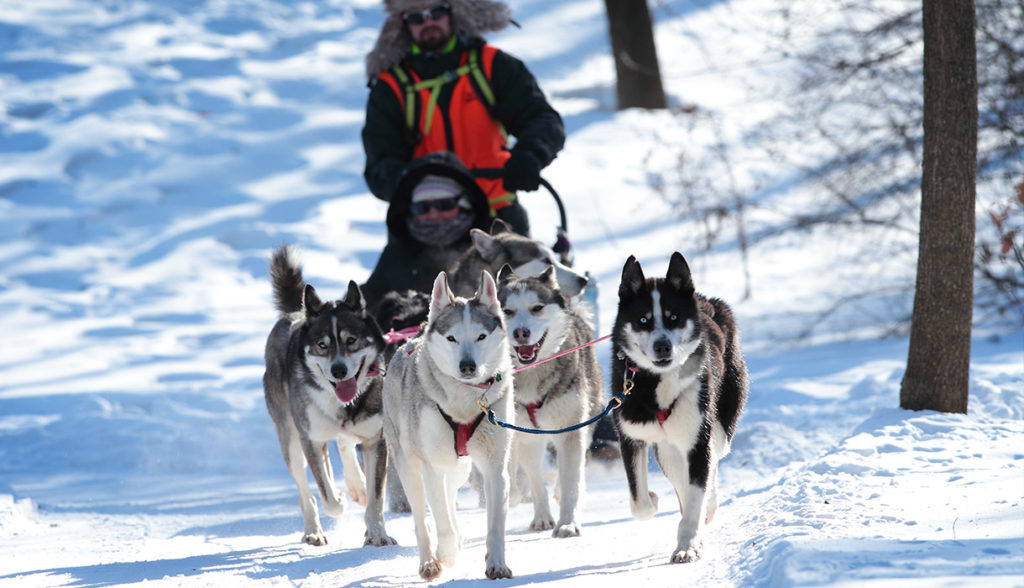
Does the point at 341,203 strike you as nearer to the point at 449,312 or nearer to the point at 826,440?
the point at 826,440

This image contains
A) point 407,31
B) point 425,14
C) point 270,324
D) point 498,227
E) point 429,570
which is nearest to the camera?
point 429,570

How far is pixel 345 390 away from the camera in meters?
→ 5.24

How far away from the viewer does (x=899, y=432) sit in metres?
5.68

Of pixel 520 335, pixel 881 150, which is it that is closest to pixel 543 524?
pixel 520 335

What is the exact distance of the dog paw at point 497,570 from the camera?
14.0ft

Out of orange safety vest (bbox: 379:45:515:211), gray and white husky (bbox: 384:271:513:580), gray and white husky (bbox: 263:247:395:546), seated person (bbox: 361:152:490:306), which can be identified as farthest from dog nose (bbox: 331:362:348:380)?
orange safety vest (bbox: 379:45:515:211)

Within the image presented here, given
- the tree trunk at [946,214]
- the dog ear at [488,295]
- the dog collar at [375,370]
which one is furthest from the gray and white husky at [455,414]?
the tree trunk at [946,214]

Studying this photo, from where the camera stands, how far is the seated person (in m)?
6.54

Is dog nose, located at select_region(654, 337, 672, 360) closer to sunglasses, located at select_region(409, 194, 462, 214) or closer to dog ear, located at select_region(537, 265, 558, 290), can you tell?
dog ear, located at select_region(537, 265, 558, 290)

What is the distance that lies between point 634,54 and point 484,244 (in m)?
10.6

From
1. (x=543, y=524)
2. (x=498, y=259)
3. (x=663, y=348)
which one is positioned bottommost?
(x=543, y=524)

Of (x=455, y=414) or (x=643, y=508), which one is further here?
(x=643, y=508)

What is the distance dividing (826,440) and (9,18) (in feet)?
54.1

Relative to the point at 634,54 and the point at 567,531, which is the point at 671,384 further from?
the point at 634,54
